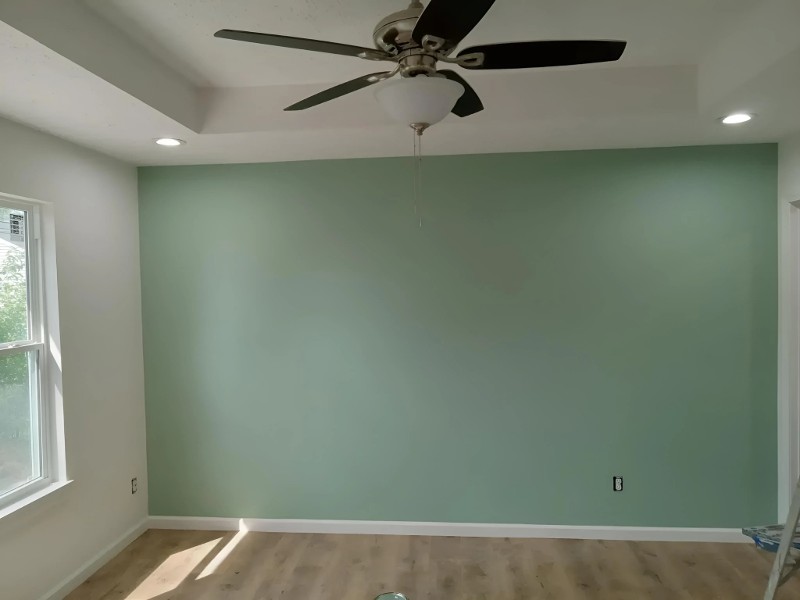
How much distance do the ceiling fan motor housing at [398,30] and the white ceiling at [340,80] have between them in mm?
525

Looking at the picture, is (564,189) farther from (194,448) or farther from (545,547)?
(194,448)

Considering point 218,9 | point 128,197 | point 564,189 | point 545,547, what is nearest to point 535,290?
point 564,189

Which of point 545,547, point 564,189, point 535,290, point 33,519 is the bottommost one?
point 545,547

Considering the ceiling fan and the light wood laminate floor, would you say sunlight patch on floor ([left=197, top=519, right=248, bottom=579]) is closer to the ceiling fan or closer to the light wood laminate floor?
the light wood laminate floor

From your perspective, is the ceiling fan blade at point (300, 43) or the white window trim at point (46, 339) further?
the white window trim at point (46, 339)

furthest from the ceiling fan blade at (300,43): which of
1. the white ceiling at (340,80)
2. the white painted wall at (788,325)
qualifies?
the white painted wall at (788,325)

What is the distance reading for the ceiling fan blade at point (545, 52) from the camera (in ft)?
4.79

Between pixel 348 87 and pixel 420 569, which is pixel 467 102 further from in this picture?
pixel 420 569

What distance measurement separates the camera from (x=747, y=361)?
127 inches

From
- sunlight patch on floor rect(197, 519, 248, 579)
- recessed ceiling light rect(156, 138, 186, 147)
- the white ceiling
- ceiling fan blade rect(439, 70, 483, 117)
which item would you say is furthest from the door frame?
recessed ceiling light rect(156, 138, 186, 147)

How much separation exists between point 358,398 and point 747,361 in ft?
7.62

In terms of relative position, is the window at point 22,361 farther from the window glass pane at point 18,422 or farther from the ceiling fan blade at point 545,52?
the ceiling fan blade at point 545,52

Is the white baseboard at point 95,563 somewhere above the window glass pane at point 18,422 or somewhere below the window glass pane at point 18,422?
below

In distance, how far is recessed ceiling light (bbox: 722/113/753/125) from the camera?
2.63 m
